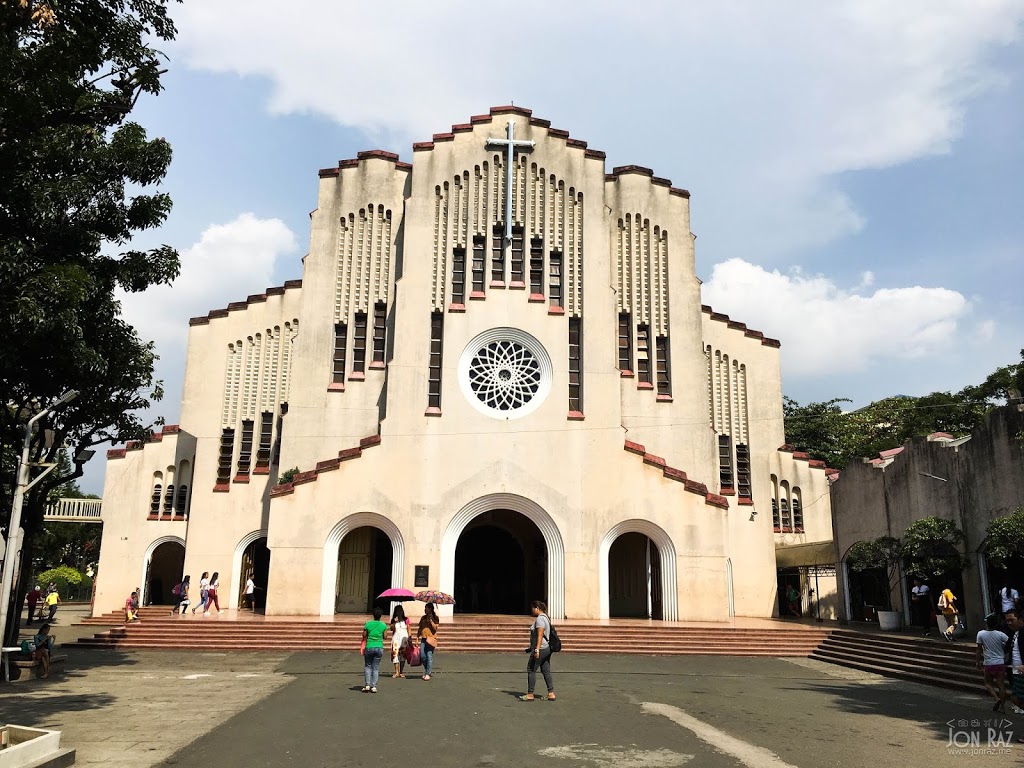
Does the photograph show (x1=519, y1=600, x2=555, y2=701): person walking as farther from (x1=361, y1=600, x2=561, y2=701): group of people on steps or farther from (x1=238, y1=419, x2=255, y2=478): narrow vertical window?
(x1=238, y1=419, x2=255, y2=478): narrow vertical window

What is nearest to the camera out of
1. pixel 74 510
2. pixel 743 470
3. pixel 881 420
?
pixel 743 470

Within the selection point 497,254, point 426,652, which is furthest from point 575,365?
point 426,652

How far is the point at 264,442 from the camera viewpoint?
29875 millimetres

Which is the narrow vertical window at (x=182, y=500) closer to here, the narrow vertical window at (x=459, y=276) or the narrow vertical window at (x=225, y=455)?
the narrow vertical window at (x=225, y=455)

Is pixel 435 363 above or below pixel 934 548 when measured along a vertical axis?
above

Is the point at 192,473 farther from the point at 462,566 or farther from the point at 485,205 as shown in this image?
the point at 485,205

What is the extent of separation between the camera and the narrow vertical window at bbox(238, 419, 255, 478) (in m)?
29.6

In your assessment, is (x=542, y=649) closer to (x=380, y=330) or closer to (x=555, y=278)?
(x=555, y=278)

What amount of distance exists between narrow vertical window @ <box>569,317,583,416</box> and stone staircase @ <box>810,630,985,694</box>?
10.3 meters

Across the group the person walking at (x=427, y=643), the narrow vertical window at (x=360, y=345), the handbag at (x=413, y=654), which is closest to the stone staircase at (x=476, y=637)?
the handbag at (x=413, y=654)

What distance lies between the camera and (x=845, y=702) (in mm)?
13297

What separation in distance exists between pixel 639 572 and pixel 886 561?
8.62m

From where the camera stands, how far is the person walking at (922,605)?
20.0 meters

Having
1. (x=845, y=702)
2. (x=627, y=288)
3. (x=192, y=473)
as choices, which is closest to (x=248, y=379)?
(x=192, y=473)
